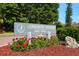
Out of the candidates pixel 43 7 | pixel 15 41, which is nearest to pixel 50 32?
pixel 43 7

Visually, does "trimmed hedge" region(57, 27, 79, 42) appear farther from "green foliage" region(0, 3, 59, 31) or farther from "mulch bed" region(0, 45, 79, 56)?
"mulch bed" region(0, 45, 79, 56)


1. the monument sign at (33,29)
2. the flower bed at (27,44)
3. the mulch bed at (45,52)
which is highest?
the monument sign at (33,29)

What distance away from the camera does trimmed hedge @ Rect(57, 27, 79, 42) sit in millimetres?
11672

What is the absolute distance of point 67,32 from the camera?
468 inches

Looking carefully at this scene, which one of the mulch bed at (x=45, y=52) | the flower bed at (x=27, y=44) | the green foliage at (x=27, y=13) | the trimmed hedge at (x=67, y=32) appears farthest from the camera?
the trimmed hedge at (x=67, y=32)

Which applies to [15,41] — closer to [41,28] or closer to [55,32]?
[41,28]

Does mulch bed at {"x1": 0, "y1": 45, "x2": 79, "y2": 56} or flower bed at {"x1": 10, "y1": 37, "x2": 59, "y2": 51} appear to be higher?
flower bed at {"x1": 10, "y1": 37, "x2": 59, "y2": 51}

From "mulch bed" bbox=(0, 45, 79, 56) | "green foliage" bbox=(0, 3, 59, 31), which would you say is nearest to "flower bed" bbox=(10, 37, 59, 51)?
"mulch bed" bbox=(0, 45, 79, 56)

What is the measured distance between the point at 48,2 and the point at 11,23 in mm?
1882

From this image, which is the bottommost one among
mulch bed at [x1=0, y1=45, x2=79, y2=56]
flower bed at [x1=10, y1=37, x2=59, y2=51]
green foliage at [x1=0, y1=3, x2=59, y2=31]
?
mulch bed at [x1=0, y1=45, x2=79, y2=56]

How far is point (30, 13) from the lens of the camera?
37.2 feet

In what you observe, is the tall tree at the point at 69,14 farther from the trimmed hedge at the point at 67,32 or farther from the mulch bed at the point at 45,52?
the mulch bed at the point at 45,52

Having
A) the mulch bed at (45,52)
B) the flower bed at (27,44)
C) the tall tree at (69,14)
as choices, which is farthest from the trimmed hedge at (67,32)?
the mulch bed at (45,52)

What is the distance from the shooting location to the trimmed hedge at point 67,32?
38.3 feet
